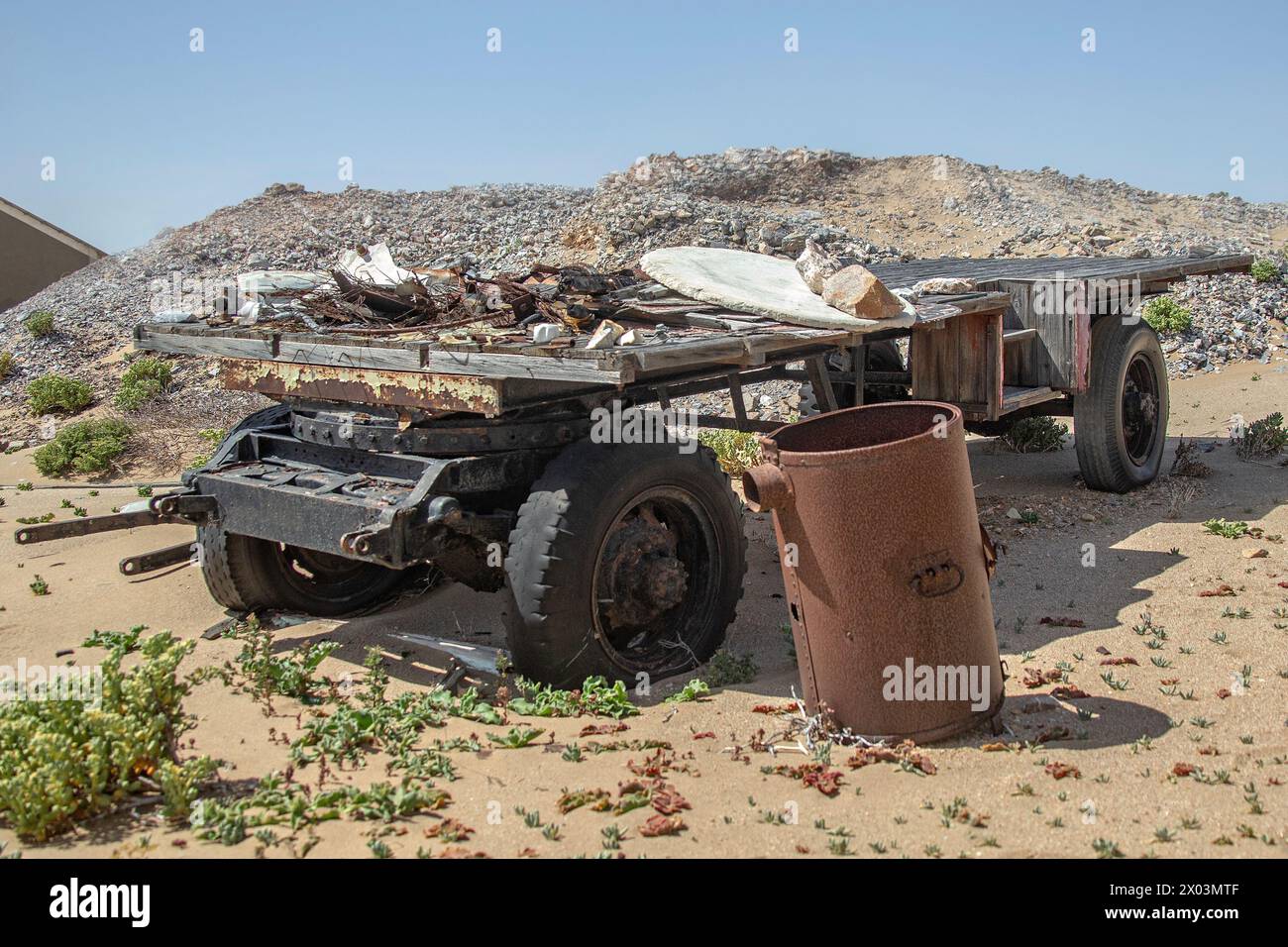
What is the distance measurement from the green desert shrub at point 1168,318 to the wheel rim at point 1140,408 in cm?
659

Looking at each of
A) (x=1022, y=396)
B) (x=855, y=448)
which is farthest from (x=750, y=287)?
(x=1022, y=396)

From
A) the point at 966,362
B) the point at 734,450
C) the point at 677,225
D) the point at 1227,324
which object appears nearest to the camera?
the point at 966,362

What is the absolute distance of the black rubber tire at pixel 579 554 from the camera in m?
4.56

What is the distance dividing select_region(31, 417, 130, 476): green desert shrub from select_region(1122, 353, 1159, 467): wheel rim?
9.23 m

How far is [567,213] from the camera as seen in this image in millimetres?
21641

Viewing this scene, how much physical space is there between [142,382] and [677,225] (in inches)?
345

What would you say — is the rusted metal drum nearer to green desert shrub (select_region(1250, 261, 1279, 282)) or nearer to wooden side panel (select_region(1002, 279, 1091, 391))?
wooden side panel (select_region(1002, 279, 1091, 391))

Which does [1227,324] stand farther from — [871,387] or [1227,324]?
[871,387]

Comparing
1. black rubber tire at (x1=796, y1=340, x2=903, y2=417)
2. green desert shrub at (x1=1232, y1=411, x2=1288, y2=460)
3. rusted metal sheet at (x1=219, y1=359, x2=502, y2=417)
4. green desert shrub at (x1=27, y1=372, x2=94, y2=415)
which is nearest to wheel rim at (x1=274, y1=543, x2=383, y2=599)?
rusted metal sheet at (x1=219, y1=359, x2=502, y2=417)

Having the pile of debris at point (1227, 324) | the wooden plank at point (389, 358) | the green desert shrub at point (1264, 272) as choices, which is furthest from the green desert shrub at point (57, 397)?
the green desert shrub at point (1264, 272)

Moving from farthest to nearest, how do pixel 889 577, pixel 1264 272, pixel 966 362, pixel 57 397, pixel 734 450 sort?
pixel 1264 272 → pixel 57 397 → pixel 734 450 → pixel 966 362 → pixel 889 577

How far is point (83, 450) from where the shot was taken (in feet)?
36.0

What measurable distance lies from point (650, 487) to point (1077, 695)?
6.61 feet

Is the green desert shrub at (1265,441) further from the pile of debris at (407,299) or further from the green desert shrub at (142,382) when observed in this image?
the green desert shrub at (142,382)
